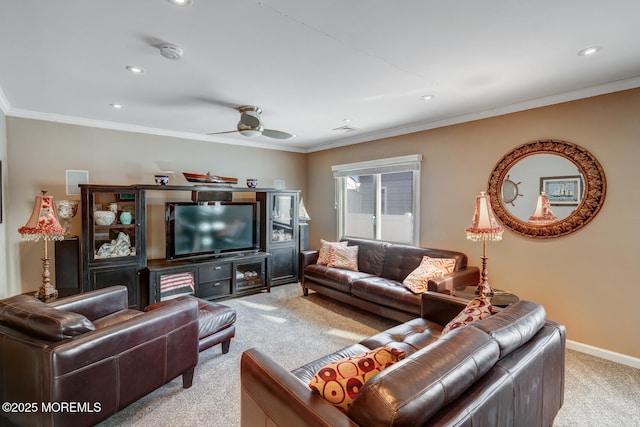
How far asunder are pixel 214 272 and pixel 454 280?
10.6 feet

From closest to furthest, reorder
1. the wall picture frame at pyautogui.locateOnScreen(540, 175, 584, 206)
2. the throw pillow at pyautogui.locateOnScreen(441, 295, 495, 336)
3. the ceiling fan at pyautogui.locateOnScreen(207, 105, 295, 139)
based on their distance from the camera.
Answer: the throw pillow at pyautogui.locateOnScreen(441, 295, 495, 336) → the wall picture frame at pyautogui.locateOnScreen(540, 175, 584, 206) → the ceiling fan at pyautogui.locateOnScreen(207, 105, 295, 139)

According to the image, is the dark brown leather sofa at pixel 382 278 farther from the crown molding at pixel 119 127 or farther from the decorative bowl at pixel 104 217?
the decorative bowl at pixel 104 217

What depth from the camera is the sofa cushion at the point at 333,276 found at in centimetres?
394

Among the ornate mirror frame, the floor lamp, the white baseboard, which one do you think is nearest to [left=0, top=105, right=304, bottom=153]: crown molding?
the floor lamp

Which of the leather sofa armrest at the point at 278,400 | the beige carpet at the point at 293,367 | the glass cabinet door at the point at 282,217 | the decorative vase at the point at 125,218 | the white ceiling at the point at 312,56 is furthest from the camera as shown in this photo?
the glass cabinet door at the point at 282,217

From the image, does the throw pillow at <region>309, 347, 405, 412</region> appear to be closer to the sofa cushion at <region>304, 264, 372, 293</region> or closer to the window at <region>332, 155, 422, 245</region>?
the sofa cushion at <region>304, 264, 372, 293</region>

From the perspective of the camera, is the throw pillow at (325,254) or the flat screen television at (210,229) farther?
the throw pillow at (325,254)

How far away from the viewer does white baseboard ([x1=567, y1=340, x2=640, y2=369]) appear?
2660 millimetres

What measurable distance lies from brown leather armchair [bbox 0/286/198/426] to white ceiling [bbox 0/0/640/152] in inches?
69.5

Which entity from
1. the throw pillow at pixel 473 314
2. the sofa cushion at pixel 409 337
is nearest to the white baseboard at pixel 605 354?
the sofa cushion at pixel 409 337

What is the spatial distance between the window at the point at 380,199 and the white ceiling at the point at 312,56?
3.57 feet

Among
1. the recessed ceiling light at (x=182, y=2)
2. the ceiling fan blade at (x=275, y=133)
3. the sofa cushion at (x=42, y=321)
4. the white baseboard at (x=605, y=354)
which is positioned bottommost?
the white baseboard at (x=605, y=354)

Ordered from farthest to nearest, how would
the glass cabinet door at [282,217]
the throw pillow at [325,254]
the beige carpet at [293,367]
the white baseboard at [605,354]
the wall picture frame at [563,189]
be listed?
1. the glass cabinet door at [282,217]
2. the throw pillow at [325,254]
3. the wall picture frame at [563,189]
4. the white baseboard at [605,354]
5. the beige carpet at [293,367]

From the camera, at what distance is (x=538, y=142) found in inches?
125
